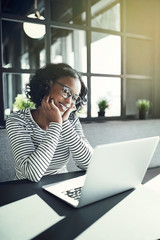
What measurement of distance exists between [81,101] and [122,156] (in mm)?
921

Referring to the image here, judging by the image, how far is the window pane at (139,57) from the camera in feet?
9.24

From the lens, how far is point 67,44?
489 cm

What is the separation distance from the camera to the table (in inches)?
23.5

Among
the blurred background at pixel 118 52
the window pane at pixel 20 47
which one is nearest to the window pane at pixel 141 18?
the blurred background at pixel 118 52

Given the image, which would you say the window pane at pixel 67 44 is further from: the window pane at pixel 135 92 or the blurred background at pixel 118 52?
the window pane at pixel 135 92

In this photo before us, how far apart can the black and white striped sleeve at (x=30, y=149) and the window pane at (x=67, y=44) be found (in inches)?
126

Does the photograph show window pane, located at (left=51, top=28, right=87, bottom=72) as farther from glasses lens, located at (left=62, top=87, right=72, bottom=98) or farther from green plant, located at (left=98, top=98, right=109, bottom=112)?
glasses lens, located at (left=62, top=87, right=72, bottom=98)

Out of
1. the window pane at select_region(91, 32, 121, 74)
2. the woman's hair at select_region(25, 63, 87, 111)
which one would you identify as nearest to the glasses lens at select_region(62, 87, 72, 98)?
the woman's hair at select_region(25, 63, 87, 111)

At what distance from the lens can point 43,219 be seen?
66cm

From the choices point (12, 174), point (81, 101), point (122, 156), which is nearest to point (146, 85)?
point (81, 101)

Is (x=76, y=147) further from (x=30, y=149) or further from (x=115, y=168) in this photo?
(x=115, y=168)

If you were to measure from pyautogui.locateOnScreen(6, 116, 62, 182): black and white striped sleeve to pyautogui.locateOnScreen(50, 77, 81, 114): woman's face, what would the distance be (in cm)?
20

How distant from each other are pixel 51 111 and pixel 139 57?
6.49 ft

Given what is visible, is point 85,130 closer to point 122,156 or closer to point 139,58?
point 122,156
